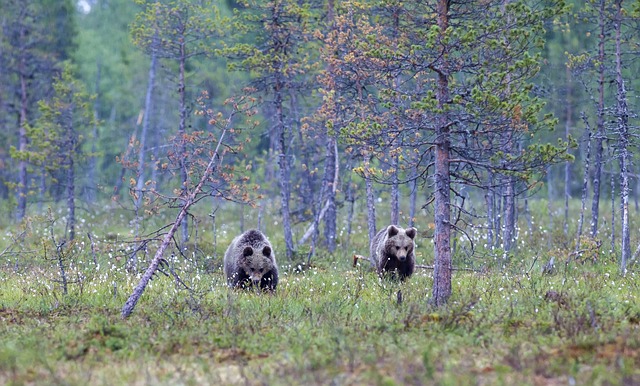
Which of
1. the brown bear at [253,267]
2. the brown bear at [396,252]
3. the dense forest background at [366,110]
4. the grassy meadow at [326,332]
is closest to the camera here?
the grassy meadow at [326,332]

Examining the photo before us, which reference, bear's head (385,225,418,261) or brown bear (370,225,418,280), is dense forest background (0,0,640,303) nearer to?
bear's head (385,225,418,261)

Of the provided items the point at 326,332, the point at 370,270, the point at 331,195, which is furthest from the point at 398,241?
the point at 326,332

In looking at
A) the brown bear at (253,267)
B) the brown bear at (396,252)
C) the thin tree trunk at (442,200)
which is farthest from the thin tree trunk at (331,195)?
the thin tree trunk at (442,200)

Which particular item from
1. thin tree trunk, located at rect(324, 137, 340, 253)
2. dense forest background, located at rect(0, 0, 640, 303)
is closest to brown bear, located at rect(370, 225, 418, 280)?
dense forest background, located at rect(0, 0, 640, 303)

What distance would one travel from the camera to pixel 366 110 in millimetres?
20500

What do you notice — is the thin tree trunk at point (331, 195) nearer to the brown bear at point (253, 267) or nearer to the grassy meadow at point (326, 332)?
the brown bear at point (253, 267)

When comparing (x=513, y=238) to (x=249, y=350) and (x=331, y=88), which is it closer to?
(x=331, y=88)

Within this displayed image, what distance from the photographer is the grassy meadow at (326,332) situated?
8641 mm

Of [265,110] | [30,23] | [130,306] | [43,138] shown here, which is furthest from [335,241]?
[30,23]

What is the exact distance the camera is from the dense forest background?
12445 mm

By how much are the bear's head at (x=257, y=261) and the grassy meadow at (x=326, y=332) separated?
702 mm

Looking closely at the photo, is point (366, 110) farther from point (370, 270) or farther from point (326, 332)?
point (326, 332)

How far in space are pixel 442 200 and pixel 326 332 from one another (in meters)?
3.37

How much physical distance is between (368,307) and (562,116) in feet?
80.6
